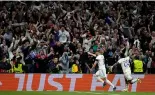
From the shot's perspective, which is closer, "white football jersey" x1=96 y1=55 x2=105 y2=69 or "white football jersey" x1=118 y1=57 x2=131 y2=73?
"white football jersey" x1=96 y1=55 x2=105 y2=69

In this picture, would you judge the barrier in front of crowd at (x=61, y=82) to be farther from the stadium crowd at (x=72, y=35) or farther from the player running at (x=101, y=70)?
the player running at (x=101, y=70)

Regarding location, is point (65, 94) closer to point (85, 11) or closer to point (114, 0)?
point (85, 11)

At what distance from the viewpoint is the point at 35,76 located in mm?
25328

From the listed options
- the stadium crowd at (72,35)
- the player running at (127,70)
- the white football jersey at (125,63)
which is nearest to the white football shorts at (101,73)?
the player running at (127,70)

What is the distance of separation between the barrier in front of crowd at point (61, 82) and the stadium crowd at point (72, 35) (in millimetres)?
557

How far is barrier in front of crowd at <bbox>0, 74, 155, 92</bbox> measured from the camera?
25.2 m

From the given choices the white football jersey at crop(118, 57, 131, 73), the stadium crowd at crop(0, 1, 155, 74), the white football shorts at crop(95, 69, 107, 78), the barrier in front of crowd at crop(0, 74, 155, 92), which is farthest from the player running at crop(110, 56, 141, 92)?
the stadium crowd at crop(0, 1, 155, 74)

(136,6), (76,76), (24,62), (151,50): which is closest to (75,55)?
(76,76)

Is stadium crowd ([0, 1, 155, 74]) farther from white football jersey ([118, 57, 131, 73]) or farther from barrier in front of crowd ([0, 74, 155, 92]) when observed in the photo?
white football jersey ([118, 57, 131, 73])

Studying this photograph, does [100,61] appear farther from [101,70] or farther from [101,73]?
[101,73]

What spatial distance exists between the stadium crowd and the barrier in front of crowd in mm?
557

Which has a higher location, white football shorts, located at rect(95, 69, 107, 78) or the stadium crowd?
the stadium crowd

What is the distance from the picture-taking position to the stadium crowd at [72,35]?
25750mm

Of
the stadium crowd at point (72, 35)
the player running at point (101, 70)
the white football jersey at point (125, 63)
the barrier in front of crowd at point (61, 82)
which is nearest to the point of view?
the player running at point (101, 70)
